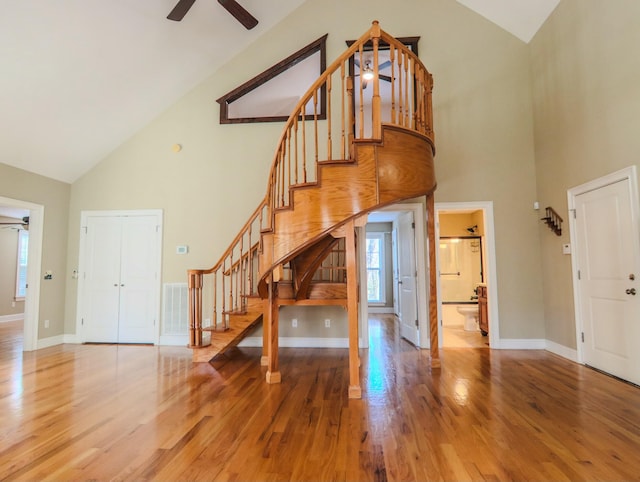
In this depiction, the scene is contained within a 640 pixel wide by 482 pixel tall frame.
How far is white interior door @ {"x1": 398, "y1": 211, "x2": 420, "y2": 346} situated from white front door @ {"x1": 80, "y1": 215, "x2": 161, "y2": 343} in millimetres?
3766

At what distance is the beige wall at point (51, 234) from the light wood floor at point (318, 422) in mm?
1180

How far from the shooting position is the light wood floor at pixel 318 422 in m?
1.84

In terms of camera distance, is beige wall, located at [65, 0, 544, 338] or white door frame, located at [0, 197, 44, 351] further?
white door frame, located at [0, 197, 44, 351]

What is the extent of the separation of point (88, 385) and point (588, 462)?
398cm

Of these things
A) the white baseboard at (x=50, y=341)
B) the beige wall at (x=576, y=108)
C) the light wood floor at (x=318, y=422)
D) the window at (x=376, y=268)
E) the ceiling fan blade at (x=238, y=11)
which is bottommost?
the light wood floor at (x=318, y=422)

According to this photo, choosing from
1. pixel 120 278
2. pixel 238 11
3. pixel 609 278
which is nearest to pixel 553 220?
pixel 609 278

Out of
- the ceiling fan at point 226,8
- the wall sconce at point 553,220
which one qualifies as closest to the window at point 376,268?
the wall sconce at point 553,220

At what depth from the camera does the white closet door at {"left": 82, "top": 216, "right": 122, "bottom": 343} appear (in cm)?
521

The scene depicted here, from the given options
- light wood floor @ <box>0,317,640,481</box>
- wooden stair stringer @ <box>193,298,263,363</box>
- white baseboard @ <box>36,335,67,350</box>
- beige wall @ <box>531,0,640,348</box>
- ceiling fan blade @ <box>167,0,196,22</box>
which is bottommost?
light wood floor @ <box>0,317,640,481</box>

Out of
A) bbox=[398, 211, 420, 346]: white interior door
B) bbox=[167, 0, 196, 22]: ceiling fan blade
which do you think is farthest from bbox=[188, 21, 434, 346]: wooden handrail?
bbox=[167, 0, 196, 22]: ceiling fan blade

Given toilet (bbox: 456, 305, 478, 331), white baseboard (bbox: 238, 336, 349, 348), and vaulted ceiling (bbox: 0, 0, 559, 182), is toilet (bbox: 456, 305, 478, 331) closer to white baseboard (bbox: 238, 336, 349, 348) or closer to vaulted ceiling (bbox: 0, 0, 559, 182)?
white baseboard (bbox: 238, 336, 349, 348)

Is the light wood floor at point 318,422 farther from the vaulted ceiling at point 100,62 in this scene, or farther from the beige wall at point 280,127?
the vaulted ceiling at point 100,62

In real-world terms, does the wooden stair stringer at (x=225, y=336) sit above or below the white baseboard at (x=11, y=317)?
above

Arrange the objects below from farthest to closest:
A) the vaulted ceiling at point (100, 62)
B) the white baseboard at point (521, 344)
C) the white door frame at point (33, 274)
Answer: the white door frame at point (33, 274)
the white baseboard at point (521, 344)
the vaulted ceiling at point (100, 62)
